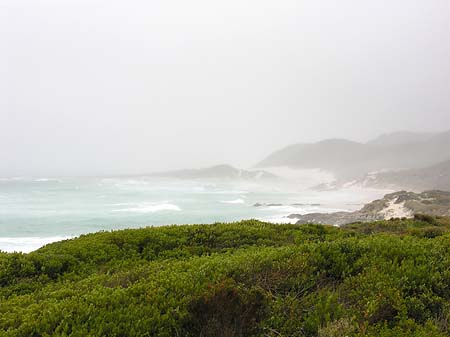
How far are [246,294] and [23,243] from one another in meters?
48.0

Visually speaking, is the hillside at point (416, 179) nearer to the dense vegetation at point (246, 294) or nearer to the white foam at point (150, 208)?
the white foam at point (150, 208)

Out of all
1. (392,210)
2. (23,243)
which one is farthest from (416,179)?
(23,243)

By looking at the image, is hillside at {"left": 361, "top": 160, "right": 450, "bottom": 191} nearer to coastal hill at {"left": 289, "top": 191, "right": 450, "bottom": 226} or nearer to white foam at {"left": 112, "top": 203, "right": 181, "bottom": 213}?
coastal hill at {"left": 289, "top": 191, "right": 450, "bottom": 226}

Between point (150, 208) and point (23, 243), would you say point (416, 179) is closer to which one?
point (150, 208)

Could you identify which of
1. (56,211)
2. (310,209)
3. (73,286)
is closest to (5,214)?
(56,211)

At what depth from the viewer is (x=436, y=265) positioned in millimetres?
7312

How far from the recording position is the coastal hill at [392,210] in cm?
5716

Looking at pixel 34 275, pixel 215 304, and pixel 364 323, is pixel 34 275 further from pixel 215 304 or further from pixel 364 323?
pixel 364 323

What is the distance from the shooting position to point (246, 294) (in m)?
5.91

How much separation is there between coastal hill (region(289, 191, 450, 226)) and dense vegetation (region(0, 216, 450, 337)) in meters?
49.4

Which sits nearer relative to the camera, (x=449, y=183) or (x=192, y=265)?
(x=192, y=265)

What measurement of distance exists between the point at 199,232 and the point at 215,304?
6.51 metres

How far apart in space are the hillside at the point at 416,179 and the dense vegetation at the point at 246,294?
124 meters

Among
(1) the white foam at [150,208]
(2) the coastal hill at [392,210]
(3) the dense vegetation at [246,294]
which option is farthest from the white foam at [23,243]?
(2) the coastal hill at [392,210]
